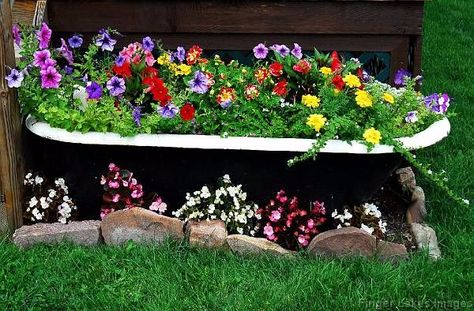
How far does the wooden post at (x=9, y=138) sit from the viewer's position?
3271 millimetres

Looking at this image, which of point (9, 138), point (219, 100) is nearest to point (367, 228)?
point (219, 100)

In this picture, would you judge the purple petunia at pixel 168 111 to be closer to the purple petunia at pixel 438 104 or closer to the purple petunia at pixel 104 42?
the purple petunia at pixel 104 42

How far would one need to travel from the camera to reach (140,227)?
3365 millimetres

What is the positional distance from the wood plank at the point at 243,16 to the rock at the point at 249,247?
1.41 metres

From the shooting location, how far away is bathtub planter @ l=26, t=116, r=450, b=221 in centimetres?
326

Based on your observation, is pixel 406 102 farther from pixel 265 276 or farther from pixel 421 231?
pixel 265 276

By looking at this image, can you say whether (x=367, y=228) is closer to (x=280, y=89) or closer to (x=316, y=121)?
(x=316, y=121)

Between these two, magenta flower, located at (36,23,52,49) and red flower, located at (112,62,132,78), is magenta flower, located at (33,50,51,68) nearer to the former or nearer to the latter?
magenta flower, located at (36,23,52,49)

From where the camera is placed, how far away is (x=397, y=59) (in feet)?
14.2

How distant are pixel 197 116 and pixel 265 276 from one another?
0.75 m

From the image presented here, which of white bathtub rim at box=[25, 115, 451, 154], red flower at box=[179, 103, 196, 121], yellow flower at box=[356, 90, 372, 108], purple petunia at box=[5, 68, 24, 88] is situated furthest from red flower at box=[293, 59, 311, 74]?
purple petunia at box=[5, 68, 24, 88]

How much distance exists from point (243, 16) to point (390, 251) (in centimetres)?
162

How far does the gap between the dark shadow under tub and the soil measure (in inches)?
9.6

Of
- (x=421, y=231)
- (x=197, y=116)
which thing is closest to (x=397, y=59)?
(x=421, y=231)
